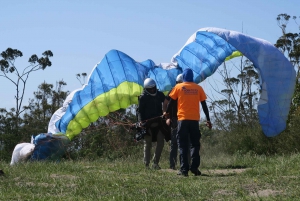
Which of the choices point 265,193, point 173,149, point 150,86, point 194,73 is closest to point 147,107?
point 150,86

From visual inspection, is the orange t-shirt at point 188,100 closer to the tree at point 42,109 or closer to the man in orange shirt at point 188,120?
the man in orange shirt at point 188,120

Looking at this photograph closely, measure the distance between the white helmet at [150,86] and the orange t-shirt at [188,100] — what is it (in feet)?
4.03

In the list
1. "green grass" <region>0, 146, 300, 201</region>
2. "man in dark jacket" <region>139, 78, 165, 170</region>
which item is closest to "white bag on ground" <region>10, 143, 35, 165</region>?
"green grass" <region>0, 146, 300, 201</region>

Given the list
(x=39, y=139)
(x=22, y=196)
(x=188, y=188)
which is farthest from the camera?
(x=39, y=139)

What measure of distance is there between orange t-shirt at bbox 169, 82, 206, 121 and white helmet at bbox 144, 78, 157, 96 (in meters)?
1.23

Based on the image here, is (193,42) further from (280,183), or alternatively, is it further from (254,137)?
(280,183)

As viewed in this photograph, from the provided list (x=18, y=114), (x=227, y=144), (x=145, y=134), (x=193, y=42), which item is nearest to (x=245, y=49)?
(x=193, y=42)

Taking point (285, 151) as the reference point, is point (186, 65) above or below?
above

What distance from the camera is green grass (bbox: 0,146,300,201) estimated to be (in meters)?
6.46

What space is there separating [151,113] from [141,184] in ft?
10.2

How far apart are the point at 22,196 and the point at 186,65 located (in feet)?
25.2

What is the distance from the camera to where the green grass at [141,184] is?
646 centimetres

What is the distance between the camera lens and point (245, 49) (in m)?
12.1

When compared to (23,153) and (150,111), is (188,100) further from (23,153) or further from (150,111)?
(23,153)
